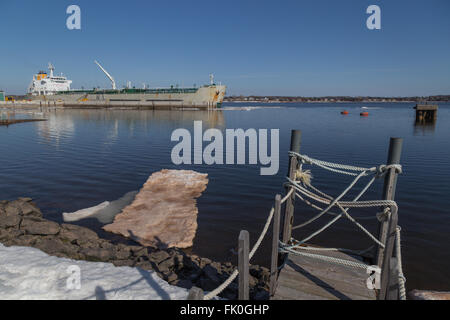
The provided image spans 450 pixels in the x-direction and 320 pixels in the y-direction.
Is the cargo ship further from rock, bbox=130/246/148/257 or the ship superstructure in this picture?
rock, bbox=130/246/148/257

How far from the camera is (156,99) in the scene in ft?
283

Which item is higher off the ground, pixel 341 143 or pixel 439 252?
pixel 341 143

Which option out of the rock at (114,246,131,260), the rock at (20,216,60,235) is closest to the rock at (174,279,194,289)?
the rock at (114,246,131,260)

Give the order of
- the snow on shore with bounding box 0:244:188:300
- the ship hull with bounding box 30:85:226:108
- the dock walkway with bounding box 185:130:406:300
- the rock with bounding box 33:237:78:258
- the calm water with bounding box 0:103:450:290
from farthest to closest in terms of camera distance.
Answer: the ship hull with bounding box 30:85:226:108 → the calm water with bounding box 0:103:450:290 → the rock with bounding box 33:237:78:258 → the snow on shore with bounding box 0:244:188:300 → the dock walkway with bounding box 185:130:406:300

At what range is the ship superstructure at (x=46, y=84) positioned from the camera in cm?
9406

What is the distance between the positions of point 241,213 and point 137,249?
4.49 meters

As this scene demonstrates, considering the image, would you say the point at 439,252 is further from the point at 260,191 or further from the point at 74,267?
the point at 74,267

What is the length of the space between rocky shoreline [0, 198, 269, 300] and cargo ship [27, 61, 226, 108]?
78596 millimetres

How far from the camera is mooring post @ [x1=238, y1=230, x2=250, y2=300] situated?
320 cm

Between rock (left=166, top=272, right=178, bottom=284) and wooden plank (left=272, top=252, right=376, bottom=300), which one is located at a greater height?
wooden plank (left=272, top=252, right=376, bottom=300)

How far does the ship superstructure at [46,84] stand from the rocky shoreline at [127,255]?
353 ft

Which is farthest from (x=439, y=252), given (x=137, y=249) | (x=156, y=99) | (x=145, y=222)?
(x=156, y=99)

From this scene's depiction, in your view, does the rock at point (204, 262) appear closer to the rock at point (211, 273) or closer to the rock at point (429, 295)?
the rock at point (211, 273)
